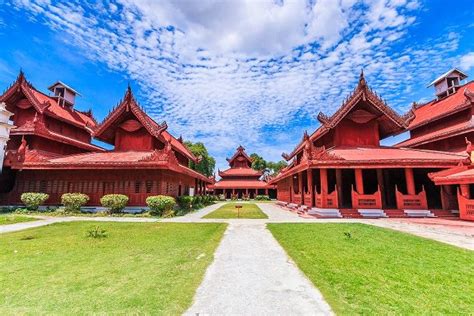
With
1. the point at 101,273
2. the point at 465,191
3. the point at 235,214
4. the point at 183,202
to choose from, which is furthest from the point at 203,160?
the point at 101,273

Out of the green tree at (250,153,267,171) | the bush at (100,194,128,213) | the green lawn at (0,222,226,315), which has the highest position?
the green tree at (250,153,267,171)

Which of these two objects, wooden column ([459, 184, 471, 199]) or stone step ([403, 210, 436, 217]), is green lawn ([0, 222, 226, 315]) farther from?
wooden column ([459, 184, 471, 199])

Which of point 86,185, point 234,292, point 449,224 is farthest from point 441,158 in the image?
point 86,185

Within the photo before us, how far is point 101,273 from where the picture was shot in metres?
4.43

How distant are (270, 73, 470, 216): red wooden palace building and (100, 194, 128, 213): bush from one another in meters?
11.4

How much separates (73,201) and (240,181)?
32.3m

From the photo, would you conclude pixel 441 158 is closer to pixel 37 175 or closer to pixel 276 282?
pixel 276 282

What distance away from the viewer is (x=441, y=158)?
13.9 m

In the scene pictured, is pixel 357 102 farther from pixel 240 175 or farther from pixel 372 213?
pixel 240 175

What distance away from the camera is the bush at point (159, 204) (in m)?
14.5

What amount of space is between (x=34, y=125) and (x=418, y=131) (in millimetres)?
30621

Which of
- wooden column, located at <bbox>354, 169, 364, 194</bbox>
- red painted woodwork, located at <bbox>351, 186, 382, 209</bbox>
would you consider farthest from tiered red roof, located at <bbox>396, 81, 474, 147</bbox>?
wooden column, located at <bbox>354, 169, 364, 194</bbox>

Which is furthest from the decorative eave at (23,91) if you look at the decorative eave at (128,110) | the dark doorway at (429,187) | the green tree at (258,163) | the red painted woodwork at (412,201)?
the green tree at (258,163)

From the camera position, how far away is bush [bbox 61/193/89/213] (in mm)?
15102
